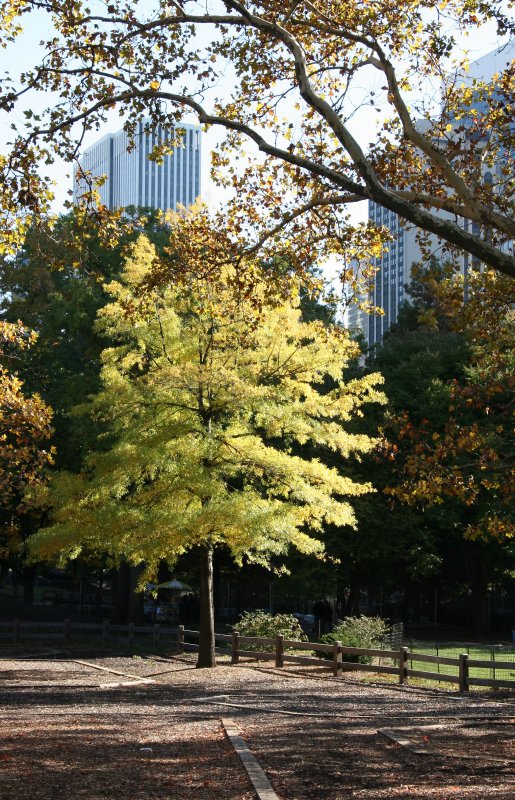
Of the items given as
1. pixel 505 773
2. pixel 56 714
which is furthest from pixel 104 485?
pixel 505 773

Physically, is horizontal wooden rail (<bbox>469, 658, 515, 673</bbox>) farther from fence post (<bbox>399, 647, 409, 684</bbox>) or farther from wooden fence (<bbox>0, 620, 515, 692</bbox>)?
fence post (<bbox>399, 647, 409, 684</bbox>)

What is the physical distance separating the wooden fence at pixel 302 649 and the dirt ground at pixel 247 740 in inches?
21.5

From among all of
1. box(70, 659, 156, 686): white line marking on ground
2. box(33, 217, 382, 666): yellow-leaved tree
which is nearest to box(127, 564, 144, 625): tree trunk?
box(70, 659, 156, 686): white line marking on ground

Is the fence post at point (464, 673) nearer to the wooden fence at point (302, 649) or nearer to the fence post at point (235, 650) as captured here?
the wooden fence at point (302, 649)

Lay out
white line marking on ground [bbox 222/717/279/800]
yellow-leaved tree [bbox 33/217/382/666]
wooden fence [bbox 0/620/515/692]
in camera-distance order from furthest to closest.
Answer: yellow-leaved tree [bbox 33/217/382/666] < wooden fence [bbox 0/620/515/692] < white line marking on ground [bbox 222/717/279/800]

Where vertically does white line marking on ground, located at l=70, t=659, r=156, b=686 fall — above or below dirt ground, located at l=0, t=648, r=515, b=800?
below

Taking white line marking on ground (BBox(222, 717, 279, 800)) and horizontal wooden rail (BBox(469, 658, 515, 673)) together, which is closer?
white line marking on ground (BBox(222, 717, 279, 800))

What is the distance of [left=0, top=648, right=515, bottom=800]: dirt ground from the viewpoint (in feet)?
29.1

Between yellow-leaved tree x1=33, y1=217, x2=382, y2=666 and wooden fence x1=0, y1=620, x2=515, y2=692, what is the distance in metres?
2.91

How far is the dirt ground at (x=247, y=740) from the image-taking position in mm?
8867

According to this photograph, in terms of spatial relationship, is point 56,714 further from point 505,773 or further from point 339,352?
point 339,352

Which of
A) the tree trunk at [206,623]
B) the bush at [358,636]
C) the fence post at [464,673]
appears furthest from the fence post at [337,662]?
the fence post at [464,673]

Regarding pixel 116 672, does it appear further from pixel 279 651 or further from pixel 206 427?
pixel 206 427

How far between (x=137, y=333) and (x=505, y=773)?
15.1m
